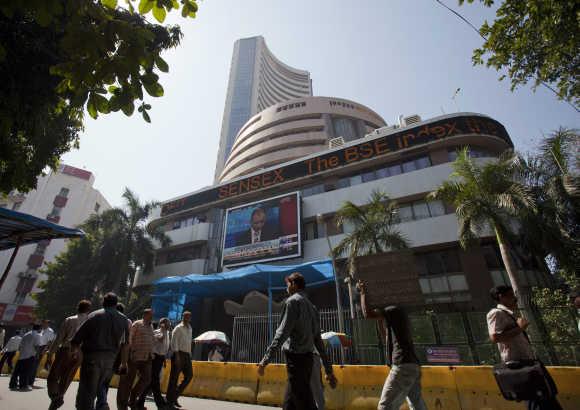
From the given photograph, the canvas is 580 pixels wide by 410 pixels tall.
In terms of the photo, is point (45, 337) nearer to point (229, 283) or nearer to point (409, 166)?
point (229, 283)

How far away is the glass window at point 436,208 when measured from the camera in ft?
56.2

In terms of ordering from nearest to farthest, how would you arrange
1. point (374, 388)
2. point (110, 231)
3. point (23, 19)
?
point (23, 19)
point (374, 388)
point (110, 231)

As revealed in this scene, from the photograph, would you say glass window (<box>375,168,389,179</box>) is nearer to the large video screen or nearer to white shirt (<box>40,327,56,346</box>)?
the large video screen

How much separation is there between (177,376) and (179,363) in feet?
0.77

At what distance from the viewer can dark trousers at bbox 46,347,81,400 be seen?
4059 mm

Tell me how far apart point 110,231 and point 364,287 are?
24.0 metres

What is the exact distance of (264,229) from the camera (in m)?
20.5

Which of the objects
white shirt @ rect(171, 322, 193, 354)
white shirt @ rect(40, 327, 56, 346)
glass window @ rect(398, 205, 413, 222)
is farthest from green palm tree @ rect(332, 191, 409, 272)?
white shirt @ rect(40, 327, 56, 346)

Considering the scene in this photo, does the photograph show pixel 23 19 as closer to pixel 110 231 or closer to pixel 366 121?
pixel 110 231

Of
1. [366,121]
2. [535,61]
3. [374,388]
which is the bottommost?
[374,388]

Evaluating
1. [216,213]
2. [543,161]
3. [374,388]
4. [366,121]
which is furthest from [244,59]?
[374,388]

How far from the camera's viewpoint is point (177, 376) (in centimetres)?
526

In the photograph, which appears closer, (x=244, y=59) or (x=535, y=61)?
(x=535, y=61)

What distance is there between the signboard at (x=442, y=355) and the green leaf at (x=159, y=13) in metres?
11.6
